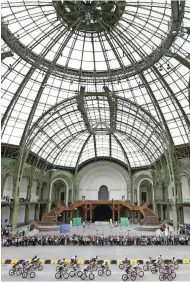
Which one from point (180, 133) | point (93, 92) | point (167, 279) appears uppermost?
point (93, 92)

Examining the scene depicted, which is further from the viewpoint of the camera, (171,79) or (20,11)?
(171,79)

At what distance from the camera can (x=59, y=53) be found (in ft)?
114

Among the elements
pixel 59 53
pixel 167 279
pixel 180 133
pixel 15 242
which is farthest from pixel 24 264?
pixel 180 133

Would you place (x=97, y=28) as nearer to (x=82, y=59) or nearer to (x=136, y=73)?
(x=82, y=59)

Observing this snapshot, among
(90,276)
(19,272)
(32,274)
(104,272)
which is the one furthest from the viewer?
(104,272)

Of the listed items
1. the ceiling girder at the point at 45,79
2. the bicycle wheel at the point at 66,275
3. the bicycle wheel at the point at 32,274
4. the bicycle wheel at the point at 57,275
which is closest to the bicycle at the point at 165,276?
the bicycle wheel at the point at 66,275

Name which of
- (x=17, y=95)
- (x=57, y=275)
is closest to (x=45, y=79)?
(x=17, y=95)

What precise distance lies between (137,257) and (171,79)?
84.6ft

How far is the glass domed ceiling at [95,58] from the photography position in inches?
1138

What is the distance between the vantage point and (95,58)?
122ft

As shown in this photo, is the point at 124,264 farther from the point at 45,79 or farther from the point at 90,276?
the point at 45,79

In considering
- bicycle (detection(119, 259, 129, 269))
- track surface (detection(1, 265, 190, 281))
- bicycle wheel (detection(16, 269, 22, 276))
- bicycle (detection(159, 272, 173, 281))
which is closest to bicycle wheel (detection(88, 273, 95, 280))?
track surface (detection(1, 265, 190, 281))

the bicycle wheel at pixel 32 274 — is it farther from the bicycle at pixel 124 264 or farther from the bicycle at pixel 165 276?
the bicycle at pixel 165 276

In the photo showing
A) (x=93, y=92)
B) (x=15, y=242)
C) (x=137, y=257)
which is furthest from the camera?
(x=93, y=92)
